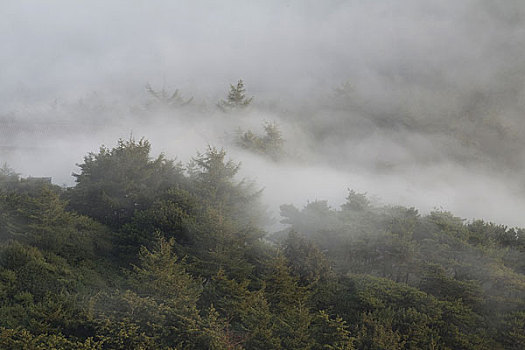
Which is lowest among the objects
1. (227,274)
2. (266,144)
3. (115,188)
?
(227,274)

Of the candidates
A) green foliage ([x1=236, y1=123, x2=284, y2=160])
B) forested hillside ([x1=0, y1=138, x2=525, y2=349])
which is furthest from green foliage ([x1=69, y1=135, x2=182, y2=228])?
green foliage ([x1=236, y1=123, x2=284, y2=160])

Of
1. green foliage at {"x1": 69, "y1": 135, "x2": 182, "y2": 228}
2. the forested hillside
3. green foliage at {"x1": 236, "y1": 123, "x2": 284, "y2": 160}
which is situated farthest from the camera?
green foliage at {"x1": 236, "y1": 123, "x2": 284, "y2": 160}

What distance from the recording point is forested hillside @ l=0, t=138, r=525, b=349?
12477 millimetres

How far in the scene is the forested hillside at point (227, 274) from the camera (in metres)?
12.5

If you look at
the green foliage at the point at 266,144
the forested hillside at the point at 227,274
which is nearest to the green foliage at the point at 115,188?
the forested hillside at the point at 227,274

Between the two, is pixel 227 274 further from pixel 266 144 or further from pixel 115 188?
pixel 266 144

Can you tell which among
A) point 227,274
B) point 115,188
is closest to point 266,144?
point 115,188

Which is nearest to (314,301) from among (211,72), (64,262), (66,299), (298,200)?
(66,299)

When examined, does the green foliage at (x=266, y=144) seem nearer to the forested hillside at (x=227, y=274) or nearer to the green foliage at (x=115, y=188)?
the forested hillside at (x=227, y=274)

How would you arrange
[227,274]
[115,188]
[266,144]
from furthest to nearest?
[266,144]
[115,188]
[227,274]

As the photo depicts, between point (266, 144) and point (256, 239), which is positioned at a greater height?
point (266, 144)

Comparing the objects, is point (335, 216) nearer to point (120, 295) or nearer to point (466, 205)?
point (120, 295)

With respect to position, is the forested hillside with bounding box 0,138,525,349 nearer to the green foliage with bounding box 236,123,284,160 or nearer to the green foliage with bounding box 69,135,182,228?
the green foliage with bounding box 69,135,182,228

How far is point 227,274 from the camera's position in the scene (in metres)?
17.0
